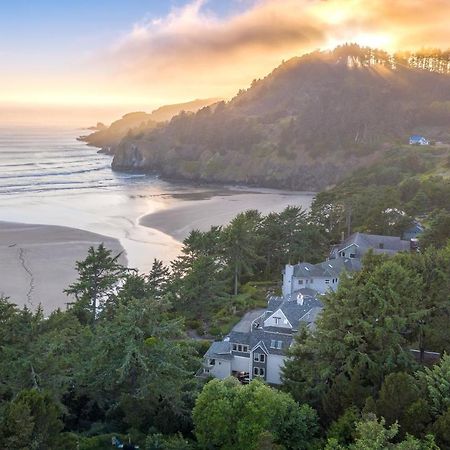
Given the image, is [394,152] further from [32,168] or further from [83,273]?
[83,273]

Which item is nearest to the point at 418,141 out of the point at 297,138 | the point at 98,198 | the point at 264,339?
the point at 297,138

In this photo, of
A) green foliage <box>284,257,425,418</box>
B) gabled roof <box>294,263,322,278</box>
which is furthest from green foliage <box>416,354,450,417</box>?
gabled roof <box>294,263,322,278</box>

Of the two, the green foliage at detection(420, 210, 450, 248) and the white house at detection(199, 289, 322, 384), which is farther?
the green foliage at detection(420, 210, 450, 248)

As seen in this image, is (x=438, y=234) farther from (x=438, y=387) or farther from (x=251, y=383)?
(x=251, y=383)

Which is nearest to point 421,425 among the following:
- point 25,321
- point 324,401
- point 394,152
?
point 324,401

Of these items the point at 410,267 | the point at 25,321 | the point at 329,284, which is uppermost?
the point at 410,267

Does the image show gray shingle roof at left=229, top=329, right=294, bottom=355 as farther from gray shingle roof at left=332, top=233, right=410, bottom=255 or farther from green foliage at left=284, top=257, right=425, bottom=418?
gray shingle roof at left=332, top=233, right=410, bottom=255

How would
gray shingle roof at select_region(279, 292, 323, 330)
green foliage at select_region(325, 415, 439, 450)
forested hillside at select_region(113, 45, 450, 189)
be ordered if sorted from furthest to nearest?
forested hillside at select_region(113, 45, 450, 189) < gray shingle roof at select_region(279, 292, 323, 330) < green foliage at select_region(325, 415, 439, 450)
